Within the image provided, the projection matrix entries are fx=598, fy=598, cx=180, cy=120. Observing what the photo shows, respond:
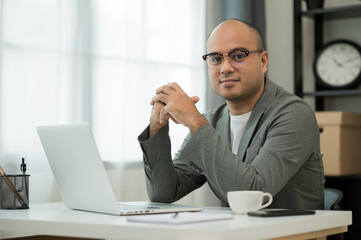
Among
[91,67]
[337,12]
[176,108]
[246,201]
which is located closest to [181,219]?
[246,201]

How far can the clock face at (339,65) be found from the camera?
356 centimetres

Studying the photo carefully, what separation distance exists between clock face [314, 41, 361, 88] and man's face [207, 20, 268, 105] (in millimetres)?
1614

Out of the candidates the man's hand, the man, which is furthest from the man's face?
the man's hand

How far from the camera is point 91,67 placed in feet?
9.04

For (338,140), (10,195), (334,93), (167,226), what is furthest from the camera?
(334,93)

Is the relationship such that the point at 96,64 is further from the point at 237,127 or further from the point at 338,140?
the point at 338,140

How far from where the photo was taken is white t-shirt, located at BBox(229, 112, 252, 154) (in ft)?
6.88

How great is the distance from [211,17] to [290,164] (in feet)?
5.98

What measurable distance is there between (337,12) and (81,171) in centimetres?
255

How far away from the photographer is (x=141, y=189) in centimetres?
296

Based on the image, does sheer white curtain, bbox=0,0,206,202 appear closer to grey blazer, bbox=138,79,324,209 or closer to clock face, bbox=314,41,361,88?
grey blazer, bbox=138,79,324,209

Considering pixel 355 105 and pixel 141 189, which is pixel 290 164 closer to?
pixel 141 189

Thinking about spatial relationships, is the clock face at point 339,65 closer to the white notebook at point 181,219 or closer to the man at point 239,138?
the man at point 239,138

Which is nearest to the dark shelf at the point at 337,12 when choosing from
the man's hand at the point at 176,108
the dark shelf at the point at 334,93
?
the dark shelf at the point at 334,93
